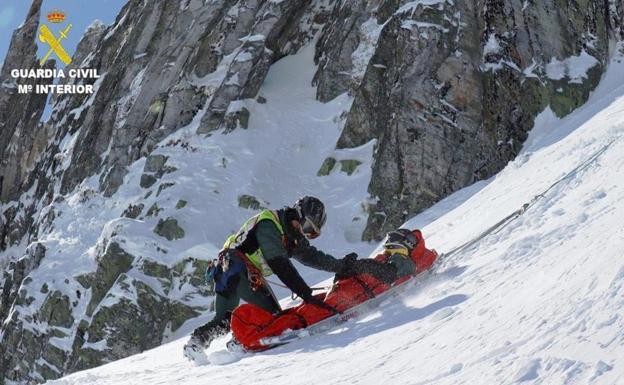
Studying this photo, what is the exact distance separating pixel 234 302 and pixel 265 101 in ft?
55.8

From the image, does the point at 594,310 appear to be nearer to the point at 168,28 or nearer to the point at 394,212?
the point at 394,212

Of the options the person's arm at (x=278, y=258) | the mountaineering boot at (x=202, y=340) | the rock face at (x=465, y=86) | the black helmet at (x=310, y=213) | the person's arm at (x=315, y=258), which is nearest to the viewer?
the person's arm at (x=278, y=258)

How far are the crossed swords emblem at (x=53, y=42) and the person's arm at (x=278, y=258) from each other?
1463 inches

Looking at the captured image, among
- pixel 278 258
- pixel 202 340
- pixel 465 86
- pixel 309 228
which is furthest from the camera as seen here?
pixel 465 86

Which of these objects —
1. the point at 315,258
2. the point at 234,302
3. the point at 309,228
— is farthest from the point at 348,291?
the point at 234,302

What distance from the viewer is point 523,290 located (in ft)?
17.1

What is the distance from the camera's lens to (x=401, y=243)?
7824mm

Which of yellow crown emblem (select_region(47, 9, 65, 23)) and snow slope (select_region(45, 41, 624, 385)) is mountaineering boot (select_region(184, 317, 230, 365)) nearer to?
snow slope (select_region(45, 41, 624, 385))

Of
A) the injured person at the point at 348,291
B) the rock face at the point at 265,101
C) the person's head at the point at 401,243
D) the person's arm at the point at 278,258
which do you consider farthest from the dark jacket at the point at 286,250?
the rock face at the point at 265,101

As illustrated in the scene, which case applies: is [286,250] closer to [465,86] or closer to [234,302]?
[234,302]

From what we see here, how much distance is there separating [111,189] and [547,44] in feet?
46.5

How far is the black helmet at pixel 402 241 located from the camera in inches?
308

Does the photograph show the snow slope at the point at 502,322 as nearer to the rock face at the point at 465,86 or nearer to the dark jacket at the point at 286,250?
the dark jacket at the point at 286,250

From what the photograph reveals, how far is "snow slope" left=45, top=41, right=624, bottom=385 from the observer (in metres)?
3.95
